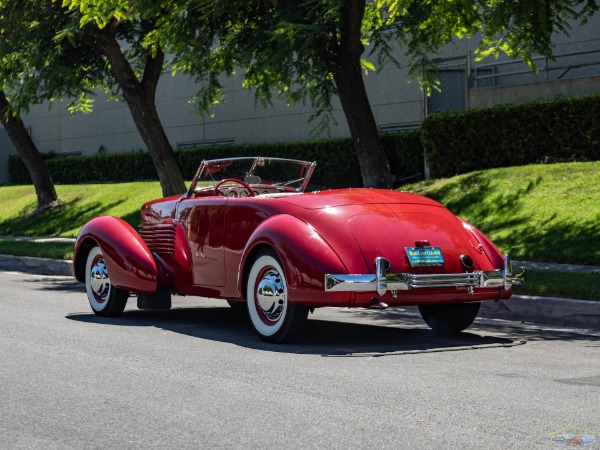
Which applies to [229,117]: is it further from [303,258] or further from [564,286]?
[303,258]

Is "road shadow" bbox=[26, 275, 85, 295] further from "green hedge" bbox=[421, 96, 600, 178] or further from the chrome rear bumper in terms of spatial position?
"green hedge" bbox=[421, 96, 600, 178]

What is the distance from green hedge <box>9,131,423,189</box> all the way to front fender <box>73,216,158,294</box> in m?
11.5

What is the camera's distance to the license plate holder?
324 inches

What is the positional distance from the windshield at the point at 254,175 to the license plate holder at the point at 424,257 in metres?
2.31

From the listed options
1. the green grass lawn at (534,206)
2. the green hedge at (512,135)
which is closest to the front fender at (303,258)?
the green grass lawn at (534,206)

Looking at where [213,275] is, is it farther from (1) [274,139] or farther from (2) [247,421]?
(1) [274,139]

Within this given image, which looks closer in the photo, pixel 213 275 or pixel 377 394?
pixel 377 394

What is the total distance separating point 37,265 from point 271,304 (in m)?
10.0

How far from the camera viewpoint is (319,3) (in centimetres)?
1470

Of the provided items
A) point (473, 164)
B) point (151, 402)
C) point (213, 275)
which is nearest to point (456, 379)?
point (151, 402)

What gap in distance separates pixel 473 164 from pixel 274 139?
10606 mm

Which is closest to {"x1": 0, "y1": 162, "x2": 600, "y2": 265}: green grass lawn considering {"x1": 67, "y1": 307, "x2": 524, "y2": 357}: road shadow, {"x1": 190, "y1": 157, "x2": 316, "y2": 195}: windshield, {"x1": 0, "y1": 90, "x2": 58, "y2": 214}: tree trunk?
{"x1": 67, "y1": 307, "x2": 524, "y2": 357}: road shadow

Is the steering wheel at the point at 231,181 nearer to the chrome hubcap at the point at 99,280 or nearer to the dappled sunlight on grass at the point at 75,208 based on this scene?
the chrome hubcap at the point at 99,280

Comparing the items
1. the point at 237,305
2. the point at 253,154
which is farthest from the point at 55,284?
the point at 253,154
